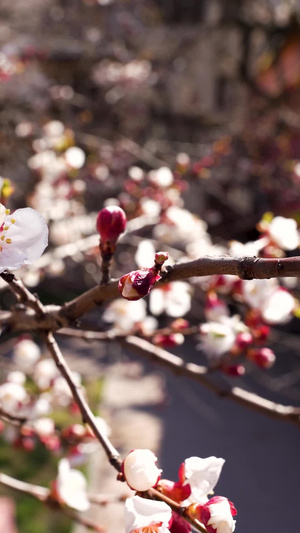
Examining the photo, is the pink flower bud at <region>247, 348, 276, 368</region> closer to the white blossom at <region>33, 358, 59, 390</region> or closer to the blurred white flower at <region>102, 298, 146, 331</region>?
the blurred white flower at <region>102, 298, 146, 331</region>

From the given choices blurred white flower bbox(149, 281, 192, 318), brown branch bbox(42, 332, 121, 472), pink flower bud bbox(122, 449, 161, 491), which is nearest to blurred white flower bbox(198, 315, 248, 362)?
blurred white flower bbox(149, 281, 192, 318)

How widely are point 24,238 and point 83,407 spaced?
0.96 feet

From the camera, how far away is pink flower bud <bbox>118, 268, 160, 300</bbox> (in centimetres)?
→ 62

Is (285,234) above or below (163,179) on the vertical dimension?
below

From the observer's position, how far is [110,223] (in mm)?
771

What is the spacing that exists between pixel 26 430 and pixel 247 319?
0.78 m

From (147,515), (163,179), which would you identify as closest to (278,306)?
(147,515)

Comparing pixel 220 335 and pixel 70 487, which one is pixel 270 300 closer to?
pixel 220 335

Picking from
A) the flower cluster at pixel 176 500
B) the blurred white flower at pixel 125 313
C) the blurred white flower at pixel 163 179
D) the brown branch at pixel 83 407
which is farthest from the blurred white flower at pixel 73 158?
the flower cluster at pixel 176 500

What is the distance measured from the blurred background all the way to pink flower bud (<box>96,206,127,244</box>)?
18 centimetres

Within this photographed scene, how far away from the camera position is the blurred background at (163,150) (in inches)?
113

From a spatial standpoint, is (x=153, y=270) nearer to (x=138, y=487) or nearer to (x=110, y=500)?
(x=138, y=487)

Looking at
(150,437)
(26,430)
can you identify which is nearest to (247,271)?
(26,430)

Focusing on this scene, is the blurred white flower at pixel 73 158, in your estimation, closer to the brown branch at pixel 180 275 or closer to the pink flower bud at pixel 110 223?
the brown branch at pixel 180 275
